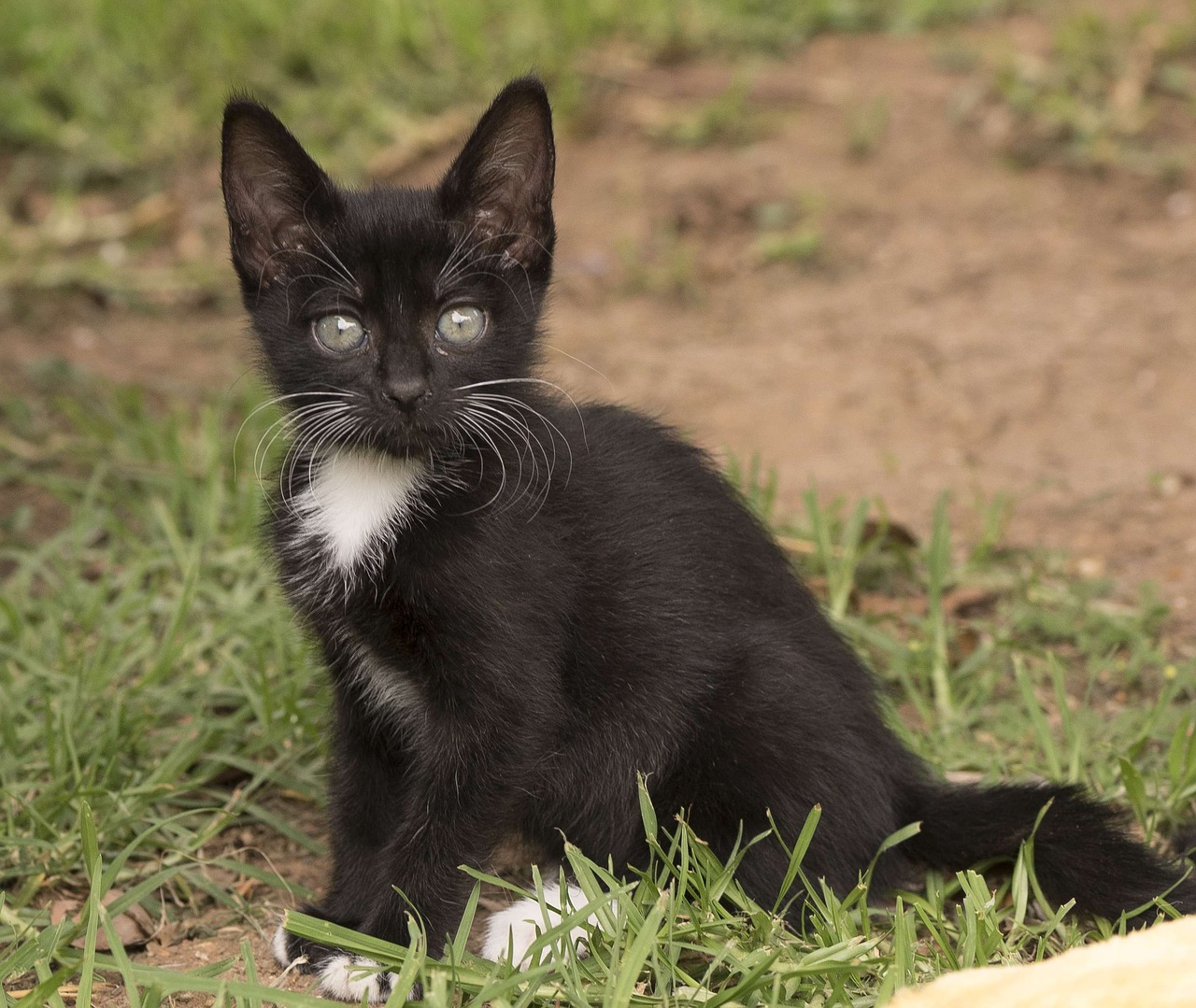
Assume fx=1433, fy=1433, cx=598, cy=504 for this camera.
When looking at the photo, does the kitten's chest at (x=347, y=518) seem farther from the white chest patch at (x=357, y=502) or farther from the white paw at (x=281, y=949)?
the white paw at (x=281, y=949)

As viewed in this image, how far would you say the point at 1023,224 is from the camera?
5.95 m

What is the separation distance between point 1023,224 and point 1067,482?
6.23 feet

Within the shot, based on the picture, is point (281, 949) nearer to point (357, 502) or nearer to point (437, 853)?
point (437, 853)

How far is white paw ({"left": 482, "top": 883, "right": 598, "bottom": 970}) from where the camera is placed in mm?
Result: 2523

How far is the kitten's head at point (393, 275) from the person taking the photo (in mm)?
2439

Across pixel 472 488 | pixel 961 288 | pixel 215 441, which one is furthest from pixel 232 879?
pixel 961 288

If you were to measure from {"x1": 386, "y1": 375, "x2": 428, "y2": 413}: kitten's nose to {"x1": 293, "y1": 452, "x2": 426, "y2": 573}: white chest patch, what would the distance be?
19 cm

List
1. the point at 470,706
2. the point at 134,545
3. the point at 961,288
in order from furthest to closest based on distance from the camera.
Answer: the point at 961,288, the point at 134,545, the point at 470,706

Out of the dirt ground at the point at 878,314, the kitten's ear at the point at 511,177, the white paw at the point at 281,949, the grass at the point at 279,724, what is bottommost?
the white paw at the point at 281,949

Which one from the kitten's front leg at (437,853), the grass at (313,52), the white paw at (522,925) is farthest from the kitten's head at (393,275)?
the grass at (313,52)

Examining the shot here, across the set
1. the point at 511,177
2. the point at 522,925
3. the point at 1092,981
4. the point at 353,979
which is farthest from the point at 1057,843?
the point at 511,177

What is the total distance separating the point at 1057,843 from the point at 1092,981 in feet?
2.51

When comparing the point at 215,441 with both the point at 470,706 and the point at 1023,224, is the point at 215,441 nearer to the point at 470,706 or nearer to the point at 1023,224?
the point at 470,706

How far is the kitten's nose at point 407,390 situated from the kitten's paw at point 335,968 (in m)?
0.96
